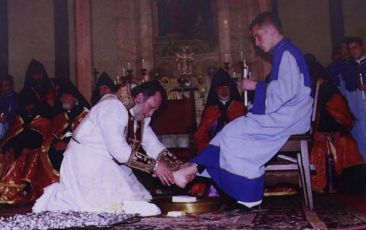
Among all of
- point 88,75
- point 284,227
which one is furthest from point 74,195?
point 88,75

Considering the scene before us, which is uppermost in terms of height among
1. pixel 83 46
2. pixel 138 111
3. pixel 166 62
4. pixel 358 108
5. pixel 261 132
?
pixel 83 46

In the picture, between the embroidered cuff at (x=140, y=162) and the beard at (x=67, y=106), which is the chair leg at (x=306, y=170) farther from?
the beard at (x=67, y=106)

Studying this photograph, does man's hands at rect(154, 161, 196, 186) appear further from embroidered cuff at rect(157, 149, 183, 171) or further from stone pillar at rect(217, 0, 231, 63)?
stone pillar at rect(217, 0, 231, 63)

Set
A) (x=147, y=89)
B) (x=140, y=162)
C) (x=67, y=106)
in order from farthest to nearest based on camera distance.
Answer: (x=67, y=106) < (x=147, y=89) < (x=140, y=162)

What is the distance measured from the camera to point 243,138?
13.3ft

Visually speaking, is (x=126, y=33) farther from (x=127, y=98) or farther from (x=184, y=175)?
(x=184, y=175)

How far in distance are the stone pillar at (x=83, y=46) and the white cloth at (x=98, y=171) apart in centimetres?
525

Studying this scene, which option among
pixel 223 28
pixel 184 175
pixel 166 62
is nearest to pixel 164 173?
pixel 184 175

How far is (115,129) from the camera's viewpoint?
3918 millimetres

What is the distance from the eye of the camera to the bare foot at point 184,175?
397 cm

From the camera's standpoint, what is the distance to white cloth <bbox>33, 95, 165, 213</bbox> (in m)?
3.90

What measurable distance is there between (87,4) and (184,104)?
3.65m

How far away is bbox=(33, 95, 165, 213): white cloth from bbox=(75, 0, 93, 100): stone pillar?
525cm

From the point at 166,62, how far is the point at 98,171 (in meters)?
5.57
